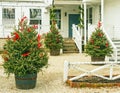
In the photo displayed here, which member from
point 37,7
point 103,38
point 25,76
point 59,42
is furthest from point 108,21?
point 25,76

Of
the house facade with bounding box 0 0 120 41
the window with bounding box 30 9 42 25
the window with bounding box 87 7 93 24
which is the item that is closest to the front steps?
the house facade with bounding box 0 0 120 41

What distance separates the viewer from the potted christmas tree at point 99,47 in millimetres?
14711

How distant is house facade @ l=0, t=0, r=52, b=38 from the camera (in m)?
25.5

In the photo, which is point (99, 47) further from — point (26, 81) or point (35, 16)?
point (35, 16)

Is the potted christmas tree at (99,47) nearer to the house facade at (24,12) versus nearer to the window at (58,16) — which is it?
the house facade at (24,12)

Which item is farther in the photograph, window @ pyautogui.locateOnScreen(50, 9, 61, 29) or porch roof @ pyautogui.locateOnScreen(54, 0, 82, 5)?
window @ pyautogui.locateOnScreen(50, 9, 61, 29)

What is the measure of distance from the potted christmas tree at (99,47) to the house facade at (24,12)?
1057 cm

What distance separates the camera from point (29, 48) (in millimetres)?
9758

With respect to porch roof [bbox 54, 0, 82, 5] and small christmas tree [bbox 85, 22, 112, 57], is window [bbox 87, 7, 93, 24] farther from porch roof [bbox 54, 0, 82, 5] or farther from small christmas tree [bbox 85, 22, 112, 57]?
small christmas tree [bbox 85, 22, 112, 57]

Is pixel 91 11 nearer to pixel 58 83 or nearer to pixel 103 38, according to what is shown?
pixel 103 38

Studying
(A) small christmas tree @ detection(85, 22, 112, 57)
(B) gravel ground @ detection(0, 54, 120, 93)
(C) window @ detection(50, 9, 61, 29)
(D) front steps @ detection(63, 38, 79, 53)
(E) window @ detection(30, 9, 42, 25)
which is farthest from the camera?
(C) window @ detection(50, 9, 61, 29)

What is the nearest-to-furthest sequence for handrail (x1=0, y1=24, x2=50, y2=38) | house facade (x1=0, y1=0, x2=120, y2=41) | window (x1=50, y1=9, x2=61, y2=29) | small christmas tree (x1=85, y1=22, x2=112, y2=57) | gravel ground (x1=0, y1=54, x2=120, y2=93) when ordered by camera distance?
gravel ground (x1=0, y1=54, x2=120, y2=93) < small christmas tree (x1=85, y1=22, x2=112, y2=57) < house facade (x1=0, y1=0, x2=120, y2=41) < handrail (x1=0, y1=24, x2=50, y2=38) < window (x1=50, y1=9, x2=61, y2=29)

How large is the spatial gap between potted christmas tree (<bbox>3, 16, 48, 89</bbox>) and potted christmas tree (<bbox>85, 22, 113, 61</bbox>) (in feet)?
17.4

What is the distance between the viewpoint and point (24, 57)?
9648 millimetres
